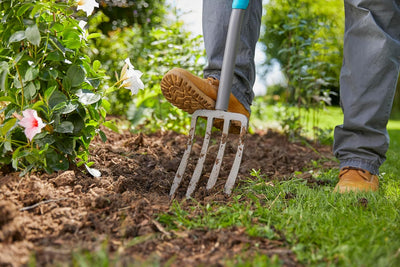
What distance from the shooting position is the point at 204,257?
111 cm

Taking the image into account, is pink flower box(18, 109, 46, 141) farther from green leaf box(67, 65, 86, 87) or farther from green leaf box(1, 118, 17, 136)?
green leaf box(67, 65, 86, 87)

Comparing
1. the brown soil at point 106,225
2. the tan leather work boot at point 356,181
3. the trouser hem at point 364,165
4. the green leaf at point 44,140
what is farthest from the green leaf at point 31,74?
the trouser hem at point 364,165

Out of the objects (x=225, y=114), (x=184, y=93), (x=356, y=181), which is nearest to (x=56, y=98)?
(x=184, y=93)

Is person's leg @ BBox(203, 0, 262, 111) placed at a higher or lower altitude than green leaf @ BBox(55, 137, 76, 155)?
higher

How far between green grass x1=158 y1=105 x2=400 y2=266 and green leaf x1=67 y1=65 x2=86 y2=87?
623 mm

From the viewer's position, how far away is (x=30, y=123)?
1347 millimetres

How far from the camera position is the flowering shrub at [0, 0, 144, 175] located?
4.64ft

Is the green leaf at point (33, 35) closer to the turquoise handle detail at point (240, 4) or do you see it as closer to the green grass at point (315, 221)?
the green grass at point (315, 221)

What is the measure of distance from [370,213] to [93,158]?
1310 millimetres

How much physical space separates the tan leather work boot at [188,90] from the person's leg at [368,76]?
0.70 meters

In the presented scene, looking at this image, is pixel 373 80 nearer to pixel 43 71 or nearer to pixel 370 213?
pixel 370 213

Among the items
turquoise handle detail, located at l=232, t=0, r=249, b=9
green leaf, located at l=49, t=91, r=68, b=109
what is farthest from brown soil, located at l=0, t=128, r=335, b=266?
turquoise handle detail, located at l=232, t=0, r=249, b=9

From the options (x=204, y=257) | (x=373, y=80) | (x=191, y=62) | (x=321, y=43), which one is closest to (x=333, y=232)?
(x=204, y=257)

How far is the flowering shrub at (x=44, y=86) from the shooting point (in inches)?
55.7
